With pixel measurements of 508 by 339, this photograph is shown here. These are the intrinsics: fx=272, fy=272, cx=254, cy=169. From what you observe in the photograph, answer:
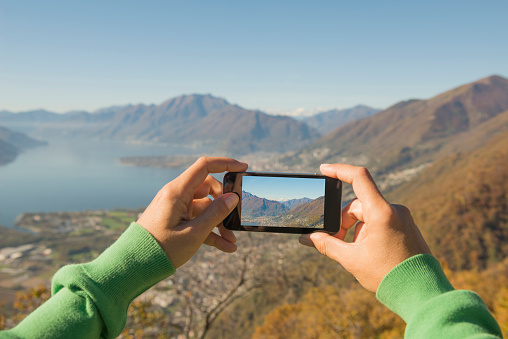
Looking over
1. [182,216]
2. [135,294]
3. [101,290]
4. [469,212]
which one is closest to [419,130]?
[469,212]

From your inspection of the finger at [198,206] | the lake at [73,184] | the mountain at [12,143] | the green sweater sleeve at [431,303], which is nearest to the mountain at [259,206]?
the finger at [198,206]

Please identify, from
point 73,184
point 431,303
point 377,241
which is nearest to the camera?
point 431,303

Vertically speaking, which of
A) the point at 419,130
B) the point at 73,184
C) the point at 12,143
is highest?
the point at 419,130

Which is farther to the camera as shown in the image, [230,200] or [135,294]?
[230,200]

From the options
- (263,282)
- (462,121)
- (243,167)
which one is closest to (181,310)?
(263,282)

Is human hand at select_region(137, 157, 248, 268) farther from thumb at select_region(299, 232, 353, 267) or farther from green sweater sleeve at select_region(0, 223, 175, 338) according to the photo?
thumb at select_region(299, 232, 353, 267)

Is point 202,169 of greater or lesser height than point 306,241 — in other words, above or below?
above

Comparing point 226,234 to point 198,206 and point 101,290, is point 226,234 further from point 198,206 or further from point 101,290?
point 101,290

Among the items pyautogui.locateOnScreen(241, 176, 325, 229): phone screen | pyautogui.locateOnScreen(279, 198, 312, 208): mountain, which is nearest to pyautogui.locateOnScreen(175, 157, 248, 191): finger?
pyautogui.locateOnScreen(241, 176, 325, 229): phone screen
